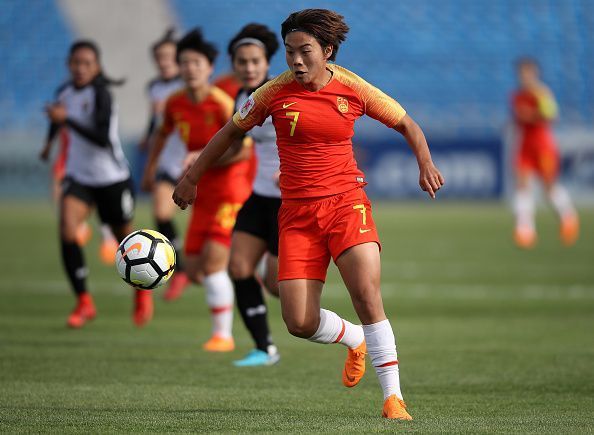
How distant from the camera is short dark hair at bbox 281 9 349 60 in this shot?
6.12 meters

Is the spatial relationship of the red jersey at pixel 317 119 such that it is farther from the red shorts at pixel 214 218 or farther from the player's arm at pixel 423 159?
the red shorts at pixel 214 218

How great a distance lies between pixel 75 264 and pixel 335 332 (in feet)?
15.7

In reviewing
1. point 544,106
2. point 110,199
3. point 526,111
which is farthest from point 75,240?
point 526,111

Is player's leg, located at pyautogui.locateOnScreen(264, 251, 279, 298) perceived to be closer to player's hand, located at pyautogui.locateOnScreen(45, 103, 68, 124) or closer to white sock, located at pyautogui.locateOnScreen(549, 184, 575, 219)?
player's hand, located at pyautogui.locateOnScreen(45, 103, 68, 124)

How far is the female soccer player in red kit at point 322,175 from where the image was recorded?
6172 mm

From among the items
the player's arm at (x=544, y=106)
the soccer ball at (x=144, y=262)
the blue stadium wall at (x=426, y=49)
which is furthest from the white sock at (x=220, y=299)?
the blue stadium wall at (x=426, y=49)

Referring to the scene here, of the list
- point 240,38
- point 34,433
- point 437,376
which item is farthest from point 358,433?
point 240,38

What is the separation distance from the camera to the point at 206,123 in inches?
390

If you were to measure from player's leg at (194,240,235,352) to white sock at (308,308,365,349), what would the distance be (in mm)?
2763

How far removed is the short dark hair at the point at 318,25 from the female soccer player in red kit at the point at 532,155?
46.9 feet

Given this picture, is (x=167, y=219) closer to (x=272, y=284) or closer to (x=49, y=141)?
(x=49, y=141)

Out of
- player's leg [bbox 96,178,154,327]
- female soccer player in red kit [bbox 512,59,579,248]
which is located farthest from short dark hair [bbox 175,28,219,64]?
female soccer player in red kit [bbox 512,59,579,248]

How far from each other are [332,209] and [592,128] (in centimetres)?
2678

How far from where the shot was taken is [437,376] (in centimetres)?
811
